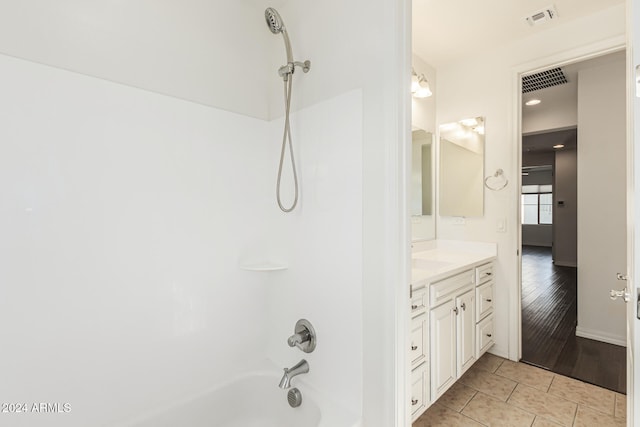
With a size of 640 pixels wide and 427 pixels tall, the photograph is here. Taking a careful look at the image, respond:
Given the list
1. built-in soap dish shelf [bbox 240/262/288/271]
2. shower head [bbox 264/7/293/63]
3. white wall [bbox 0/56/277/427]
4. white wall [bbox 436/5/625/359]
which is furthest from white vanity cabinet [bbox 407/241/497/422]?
shower head [bbox 264/7/293/63]

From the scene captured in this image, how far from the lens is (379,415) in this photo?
1.20 m

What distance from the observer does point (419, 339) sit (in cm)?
167

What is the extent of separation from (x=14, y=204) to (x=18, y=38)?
2.06 feet

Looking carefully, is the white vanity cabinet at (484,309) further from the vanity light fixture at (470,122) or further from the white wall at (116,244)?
the white wall at (116,244)

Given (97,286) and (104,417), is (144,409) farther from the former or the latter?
(97,286)

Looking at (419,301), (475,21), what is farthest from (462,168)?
(419,301)

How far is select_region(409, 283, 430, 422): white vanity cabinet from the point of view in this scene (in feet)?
5.31

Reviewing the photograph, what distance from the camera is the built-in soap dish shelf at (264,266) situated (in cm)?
164

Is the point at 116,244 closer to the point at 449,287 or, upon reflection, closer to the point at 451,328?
the point at 449,287

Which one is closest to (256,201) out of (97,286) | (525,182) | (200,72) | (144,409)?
(200,72)

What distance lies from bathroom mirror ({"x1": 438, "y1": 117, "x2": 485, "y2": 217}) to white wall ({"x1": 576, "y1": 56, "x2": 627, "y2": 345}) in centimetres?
121

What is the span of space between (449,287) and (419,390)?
646 mm

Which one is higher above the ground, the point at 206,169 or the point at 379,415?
the point at 206,169

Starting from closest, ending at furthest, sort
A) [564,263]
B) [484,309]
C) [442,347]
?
1. [442,347]
2. [484,309]
3. [564,263]
